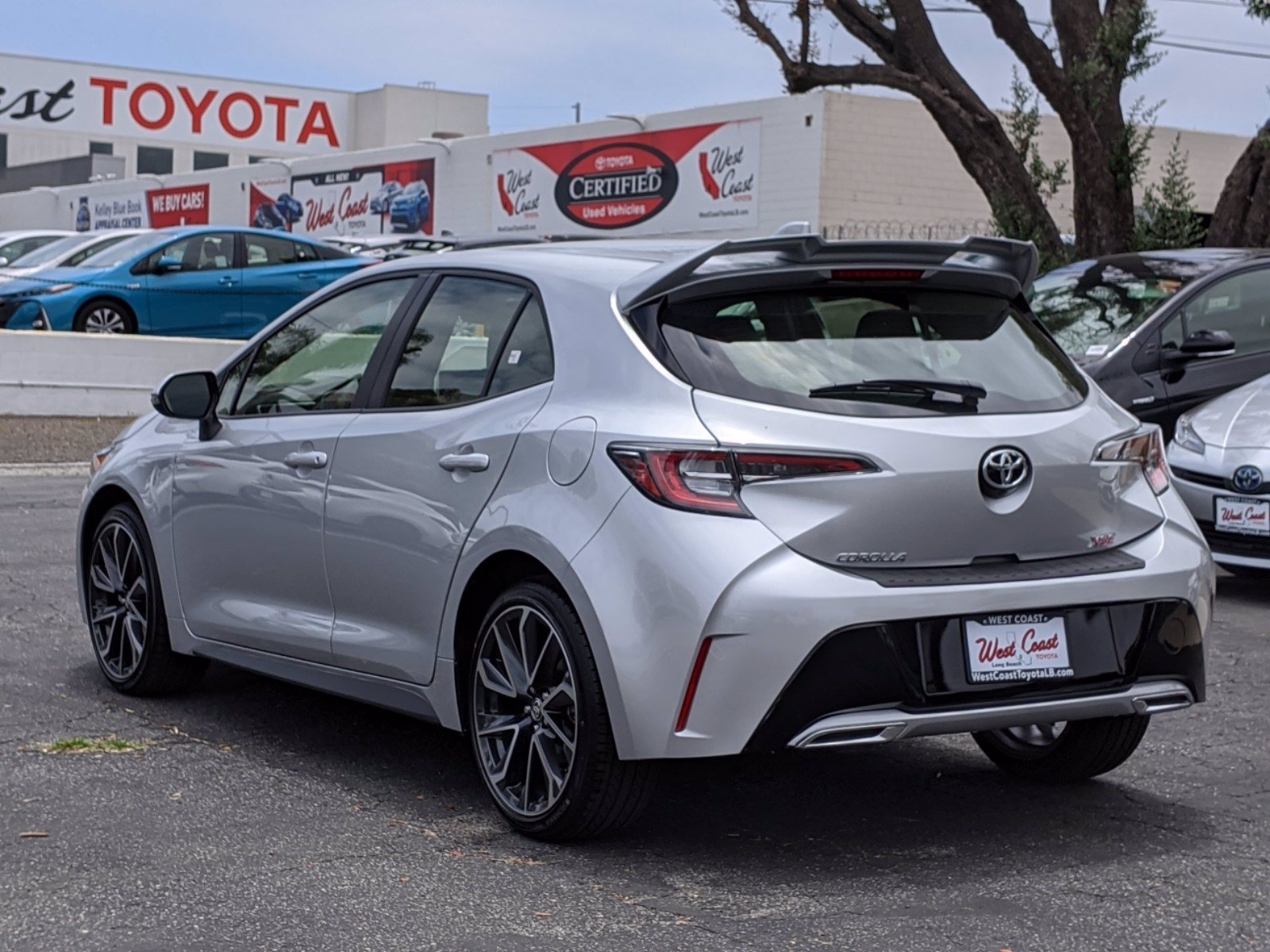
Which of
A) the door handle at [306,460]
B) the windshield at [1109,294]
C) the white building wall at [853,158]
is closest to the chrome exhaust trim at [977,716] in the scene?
the door handle at [306,460]

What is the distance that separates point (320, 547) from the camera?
5.65 meters

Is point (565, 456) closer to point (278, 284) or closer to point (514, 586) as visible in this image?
point (514, 586)

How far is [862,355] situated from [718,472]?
61cm

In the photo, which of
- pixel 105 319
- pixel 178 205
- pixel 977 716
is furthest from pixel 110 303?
pixel 178 205

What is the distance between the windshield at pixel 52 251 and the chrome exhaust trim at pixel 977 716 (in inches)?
813

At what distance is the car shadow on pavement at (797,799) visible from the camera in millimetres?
4871

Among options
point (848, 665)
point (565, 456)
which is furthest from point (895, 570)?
point (565, 456)

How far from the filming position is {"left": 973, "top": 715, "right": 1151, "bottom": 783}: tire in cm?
543

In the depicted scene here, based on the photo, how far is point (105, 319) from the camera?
21.0 metres

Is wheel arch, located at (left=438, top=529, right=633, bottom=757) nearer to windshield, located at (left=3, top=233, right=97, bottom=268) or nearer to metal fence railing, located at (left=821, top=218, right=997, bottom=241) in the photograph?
windshield, located at (left=3, top=233, right=97, bottom=268)

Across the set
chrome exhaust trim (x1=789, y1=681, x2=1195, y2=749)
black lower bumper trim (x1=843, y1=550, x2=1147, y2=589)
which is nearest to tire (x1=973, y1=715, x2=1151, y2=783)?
chrome exhaust trim (x1=789, y1=681, x2=1195, y2=749)

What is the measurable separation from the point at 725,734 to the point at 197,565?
2.52m

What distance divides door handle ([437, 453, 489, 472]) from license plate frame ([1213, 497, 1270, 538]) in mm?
5369

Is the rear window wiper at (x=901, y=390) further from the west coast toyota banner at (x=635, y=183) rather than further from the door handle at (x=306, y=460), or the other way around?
the west coast toyota banner at (x=635, y=183)
